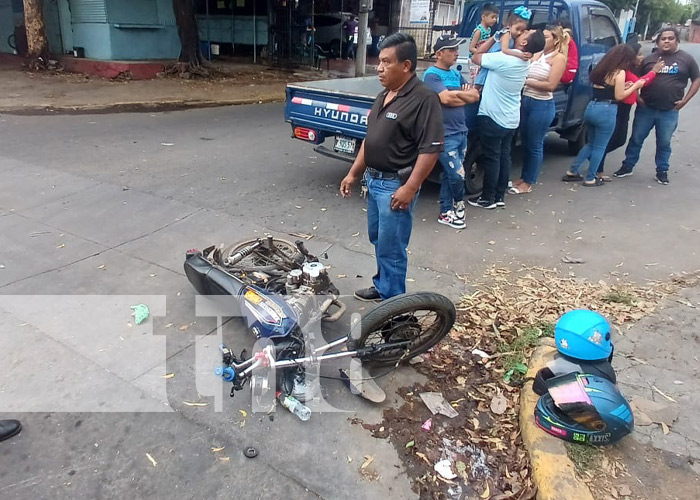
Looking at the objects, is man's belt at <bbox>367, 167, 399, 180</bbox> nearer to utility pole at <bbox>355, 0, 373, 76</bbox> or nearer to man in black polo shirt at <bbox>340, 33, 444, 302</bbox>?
man in black polo shirt at <bbox>340, 33, 444, 302</bbox>

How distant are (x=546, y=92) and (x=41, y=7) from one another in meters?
13.9

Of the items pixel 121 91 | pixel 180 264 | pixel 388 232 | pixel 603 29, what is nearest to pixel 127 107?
pixel 121 91

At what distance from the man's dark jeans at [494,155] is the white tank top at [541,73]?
2.16 ft

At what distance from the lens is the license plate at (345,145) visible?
5.97 m

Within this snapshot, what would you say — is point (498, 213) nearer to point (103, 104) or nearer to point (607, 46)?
point (607, 46)

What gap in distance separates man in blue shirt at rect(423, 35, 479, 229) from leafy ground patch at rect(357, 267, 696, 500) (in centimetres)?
112

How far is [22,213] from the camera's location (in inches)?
222

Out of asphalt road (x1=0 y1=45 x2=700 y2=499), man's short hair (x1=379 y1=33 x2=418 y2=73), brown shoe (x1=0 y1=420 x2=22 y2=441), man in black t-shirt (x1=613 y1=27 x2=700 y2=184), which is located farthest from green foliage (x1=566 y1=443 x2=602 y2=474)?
man in black t-shirt (x1=613 y1=27 x2=700 y2=184)

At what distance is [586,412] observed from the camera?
104 inches

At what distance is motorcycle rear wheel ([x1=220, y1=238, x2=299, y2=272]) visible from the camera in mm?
3953

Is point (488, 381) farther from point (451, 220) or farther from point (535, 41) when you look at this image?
point (535, 41)

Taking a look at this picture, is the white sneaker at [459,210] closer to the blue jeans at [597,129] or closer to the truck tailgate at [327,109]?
the truck tailgate at [327,109]

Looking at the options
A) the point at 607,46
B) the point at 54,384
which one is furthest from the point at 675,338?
the point at 607,46

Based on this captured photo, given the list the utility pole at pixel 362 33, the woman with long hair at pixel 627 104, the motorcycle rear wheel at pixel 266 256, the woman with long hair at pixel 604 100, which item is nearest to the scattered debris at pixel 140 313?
the motorcycle rear wheel at pixel 266 256
